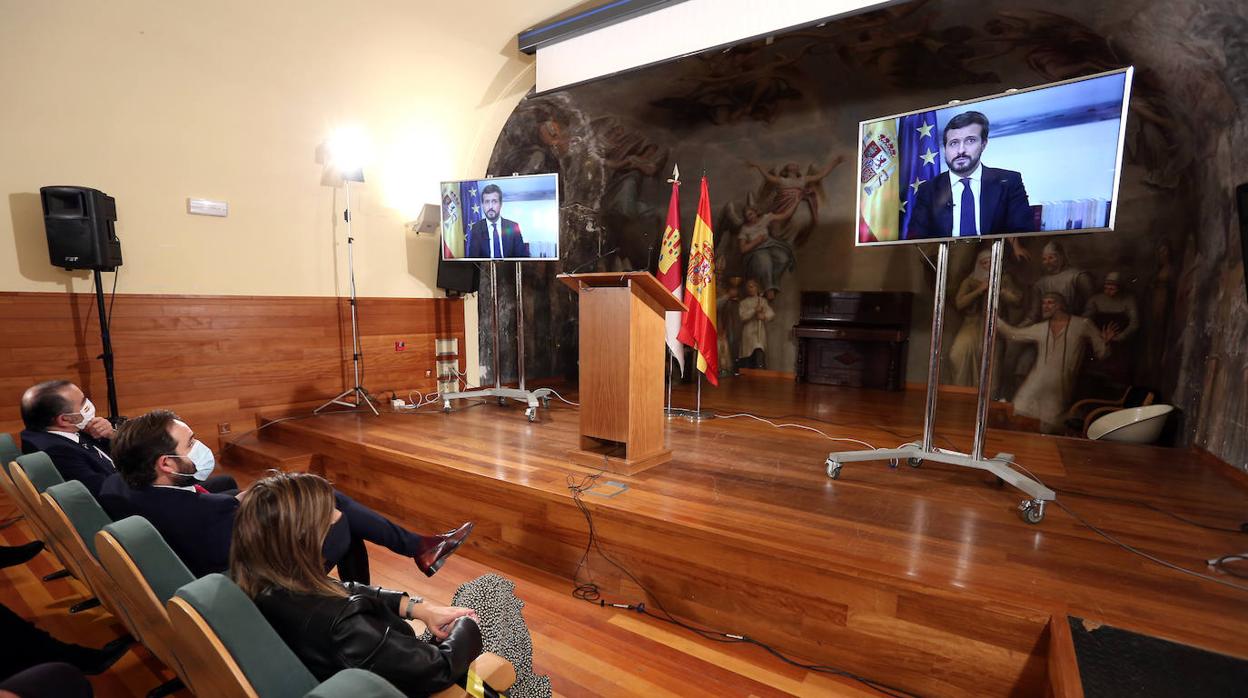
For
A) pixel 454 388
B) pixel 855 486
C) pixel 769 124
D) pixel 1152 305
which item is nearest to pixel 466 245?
pixel 454 388

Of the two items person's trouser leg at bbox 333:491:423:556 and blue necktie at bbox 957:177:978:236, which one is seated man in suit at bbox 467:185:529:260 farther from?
blue necktie at bbox 957:177:978:236

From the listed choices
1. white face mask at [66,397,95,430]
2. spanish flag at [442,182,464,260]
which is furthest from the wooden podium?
white face mask at [66,397,95,430]

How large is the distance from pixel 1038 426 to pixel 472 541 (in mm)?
5787

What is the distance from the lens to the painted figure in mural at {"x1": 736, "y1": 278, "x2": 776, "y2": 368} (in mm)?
8297

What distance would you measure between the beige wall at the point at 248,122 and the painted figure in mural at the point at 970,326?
221 inches

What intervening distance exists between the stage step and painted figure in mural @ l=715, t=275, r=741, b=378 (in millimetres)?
5808

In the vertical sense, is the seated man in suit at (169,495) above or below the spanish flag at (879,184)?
below

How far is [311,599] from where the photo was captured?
4.13 feet

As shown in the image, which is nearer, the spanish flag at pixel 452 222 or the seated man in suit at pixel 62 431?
the seated man in suit at pixel 62 431

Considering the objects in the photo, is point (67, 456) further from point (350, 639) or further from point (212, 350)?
point (350, 639)

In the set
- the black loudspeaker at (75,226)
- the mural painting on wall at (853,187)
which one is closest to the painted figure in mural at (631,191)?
the mural painting on wall at (853,187)

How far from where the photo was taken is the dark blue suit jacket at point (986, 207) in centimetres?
249

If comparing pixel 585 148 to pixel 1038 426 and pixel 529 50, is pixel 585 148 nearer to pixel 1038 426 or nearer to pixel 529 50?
pixel 529 50

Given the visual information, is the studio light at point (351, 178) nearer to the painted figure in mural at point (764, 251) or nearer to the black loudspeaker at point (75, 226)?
the black loudspeaker at point (75, 226)
